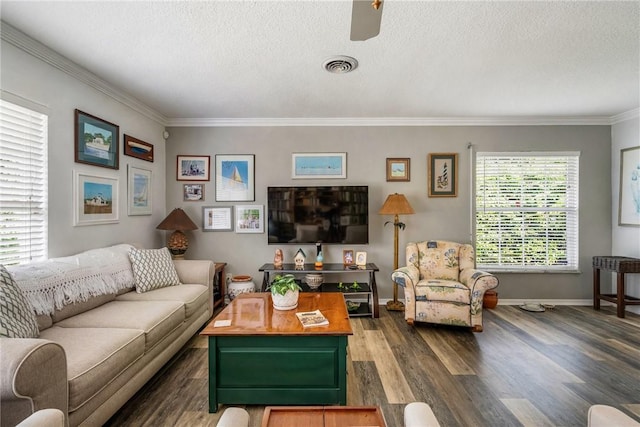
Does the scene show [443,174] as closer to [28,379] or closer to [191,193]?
[191,193]

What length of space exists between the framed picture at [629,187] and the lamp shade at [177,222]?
5.41 m

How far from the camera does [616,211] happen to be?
13.0ft

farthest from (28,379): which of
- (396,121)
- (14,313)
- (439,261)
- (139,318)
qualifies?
(396,121)

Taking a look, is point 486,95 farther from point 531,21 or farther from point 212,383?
point 212,383

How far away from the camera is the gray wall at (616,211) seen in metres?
3.71

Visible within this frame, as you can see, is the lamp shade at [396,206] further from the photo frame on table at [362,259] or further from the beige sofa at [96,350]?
the beige sofa at [96,350]

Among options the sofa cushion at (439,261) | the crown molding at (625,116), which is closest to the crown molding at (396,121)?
the crown molding at (625,116)

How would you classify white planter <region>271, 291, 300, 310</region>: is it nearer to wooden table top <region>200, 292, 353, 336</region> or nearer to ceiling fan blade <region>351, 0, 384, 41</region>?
wooden table top <region>200, 292, 353, 336</region>

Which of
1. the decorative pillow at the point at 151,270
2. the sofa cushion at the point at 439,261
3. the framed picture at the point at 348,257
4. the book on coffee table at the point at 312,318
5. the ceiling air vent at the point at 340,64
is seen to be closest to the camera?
the book on coffee table at the point at 312,318

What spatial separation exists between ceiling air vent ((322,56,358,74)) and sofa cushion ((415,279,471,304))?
91.1 inches

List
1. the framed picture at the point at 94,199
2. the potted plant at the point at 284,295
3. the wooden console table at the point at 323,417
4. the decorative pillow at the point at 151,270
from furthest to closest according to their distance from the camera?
the decorative pillow at the point at 151,270 → the framed picture at the point at 94,199 → the potted plant at the point at 284,295 → the wooden console table at the point at 323,417

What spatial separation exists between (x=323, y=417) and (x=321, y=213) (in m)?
2.87

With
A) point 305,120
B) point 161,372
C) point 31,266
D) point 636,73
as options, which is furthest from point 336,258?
point 636,73

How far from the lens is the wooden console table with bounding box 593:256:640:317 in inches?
135
